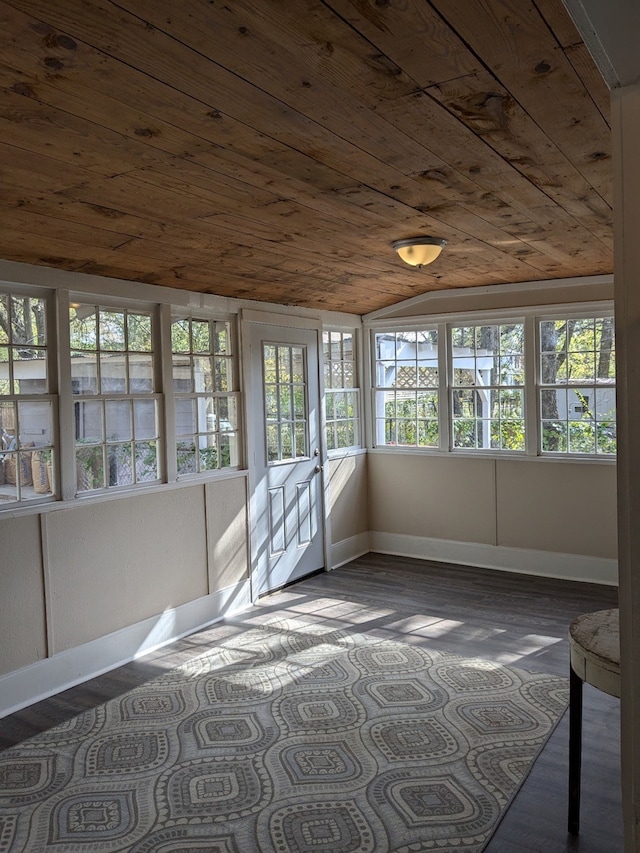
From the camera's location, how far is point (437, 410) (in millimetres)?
6320

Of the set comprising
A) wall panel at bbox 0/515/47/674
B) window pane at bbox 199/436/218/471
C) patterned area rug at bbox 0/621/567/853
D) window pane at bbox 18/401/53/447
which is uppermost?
window pane at bbox 18/401/53/447

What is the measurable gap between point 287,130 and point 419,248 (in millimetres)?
1710

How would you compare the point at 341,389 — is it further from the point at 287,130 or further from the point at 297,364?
the point at 287,130

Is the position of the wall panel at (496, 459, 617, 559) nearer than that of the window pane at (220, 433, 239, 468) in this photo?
No

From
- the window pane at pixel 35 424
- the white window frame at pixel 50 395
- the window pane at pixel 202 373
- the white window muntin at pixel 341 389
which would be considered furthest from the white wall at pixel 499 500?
the window pane at pixel 35 424

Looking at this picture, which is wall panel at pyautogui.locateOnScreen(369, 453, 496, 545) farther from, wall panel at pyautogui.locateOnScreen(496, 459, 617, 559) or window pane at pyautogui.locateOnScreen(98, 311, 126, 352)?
window pane at pyautogui.locateOnScreen(98, 311, 126, 352)

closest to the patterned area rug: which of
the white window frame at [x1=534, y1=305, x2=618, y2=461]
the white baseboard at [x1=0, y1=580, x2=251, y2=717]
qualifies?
the white baseboard at [x1=0, y1=580, x2=251, y2=717]

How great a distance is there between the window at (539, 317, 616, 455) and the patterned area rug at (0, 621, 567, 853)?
7.81 feet

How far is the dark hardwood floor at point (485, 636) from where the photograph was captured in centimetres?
256

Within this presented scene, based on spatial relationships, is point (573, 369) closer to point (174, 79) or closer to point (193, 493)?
point (193, 493)

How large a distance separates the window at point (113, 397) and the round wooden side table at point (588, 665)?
288 cm

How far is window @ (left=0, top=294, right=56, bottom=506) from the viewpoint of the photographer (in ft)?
12.0

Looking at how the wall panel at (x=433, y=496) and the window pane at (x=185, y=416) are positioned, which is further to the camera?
the wall panel at (x=433, y=496)

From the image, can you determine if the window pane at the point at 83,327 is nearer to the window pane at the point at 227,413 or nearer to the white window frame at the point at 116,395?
the white window frame at the point at 116,395
